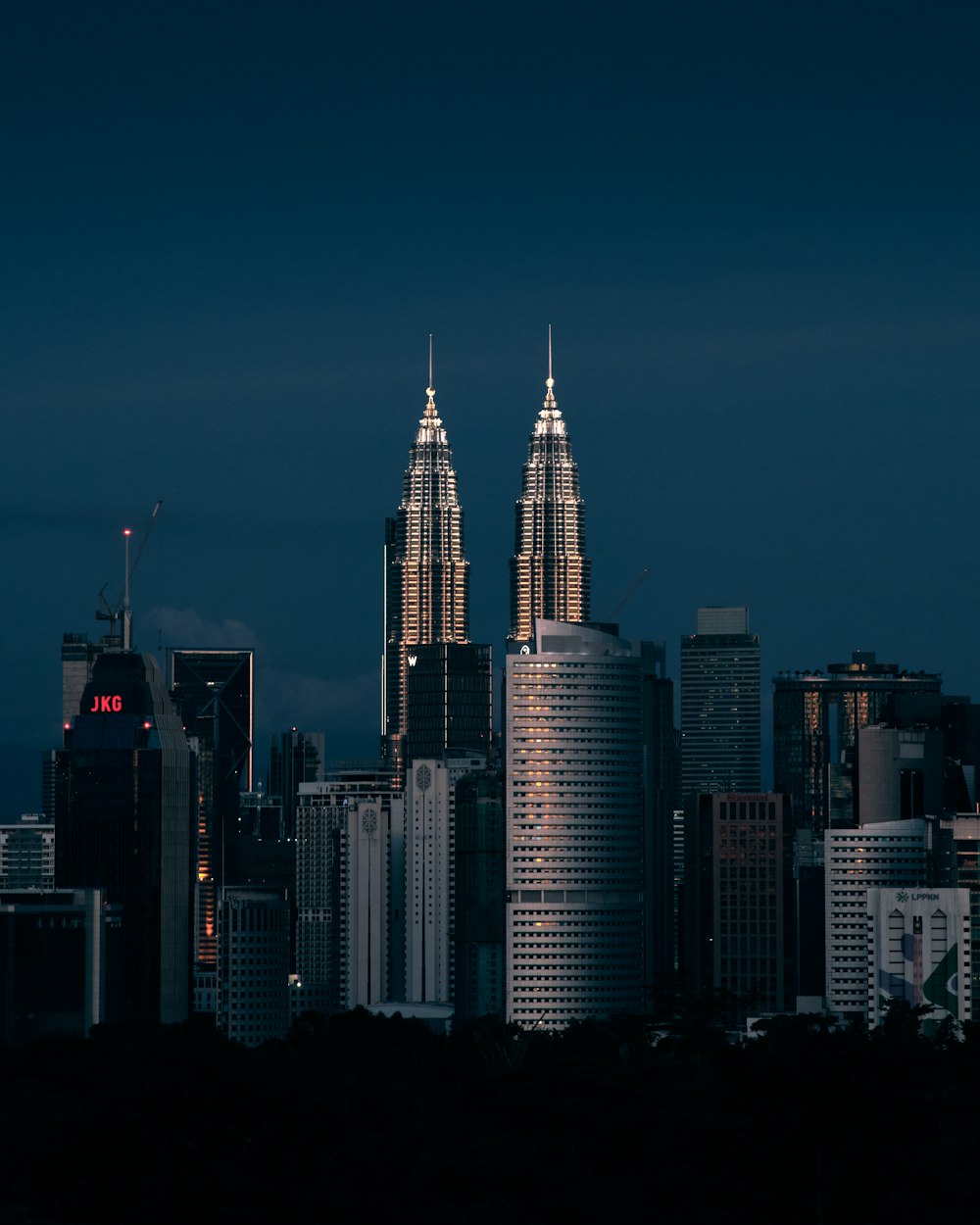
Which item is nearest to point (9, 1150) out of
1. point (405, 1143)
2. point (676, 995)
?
point (405, 1143)

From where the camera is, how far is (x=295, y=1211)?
5750 cm

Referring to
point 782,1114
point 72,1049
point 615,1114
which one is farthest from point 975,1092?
point 72,1049

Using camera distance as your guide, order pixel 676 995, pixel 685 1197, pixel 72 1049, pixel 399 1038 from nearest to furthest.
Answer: pixel 685 1197, pixel 72 1049, pixel 399 1038, pixel 676 995

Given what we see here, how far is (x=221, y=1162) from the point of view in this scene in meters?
59.1

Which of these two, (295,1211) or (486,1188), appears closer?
(295,1211)

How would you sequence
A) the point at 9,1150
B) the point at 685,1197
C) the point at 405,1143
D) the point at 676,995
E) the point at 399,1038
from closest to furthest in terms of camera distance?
1. the point at 685,1197
2. the point at 405,1143
3. the point at 9,1150
4. the point at 399,1038
5. the point at 676,995

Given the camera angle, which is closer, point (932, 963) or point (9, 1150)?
→ point (9, 1150)

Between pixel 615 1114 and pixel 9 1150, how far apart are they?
18.6m

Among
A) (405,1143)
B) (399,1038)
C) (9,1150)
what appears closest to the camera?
(405,1143)

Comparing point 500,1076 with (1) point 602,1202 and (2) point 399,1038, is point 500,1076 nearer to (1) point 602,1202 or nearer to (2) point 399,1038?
(1) point 602,1202

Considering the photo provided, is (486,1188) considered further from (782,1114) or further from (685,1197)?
(782,1114)

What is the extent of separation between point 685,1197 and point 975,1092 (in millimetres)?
18470

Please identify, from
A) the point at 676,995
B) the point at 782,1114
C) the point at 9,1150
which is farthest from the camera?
the point at 676,995

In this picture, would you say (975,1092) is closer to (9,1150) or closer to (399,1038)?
(9,1150)
